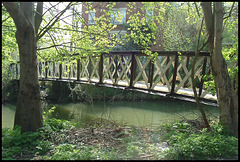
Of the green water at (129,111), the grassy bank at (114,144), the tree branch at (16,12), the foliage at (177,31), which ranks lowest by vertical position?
the green water at (129,111)

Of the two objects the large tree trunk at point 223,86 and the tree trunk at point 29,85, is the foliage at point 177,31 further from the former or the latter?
the tree trunk at point 29,85

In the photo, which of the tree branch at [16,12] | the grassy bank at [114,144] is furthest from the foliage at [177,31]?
the tree branch at [16,12]

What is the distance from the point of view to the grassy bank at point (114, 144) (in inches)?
136

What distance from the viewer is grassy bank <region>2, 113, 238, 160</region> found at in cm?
346

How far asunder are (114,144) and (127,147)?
0.50m

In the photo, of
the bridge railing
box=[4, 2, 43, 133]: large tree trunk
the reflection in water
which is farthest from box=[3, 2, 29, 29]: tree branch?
the reflection in water

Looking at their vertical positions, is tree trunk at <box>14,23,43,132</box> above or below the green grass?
above

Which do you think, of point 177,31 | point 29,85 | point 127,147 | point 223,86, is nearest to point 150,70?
point 223,86

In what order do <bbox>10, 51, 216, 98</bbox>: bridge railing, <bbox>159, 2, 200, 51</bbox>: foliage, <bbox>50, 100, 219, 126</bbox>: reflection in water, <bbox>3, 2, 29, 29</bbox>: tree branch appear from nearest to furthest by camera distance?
1. <bbox>3, 2, 29, 29</bbox>: tree branch
2. <bbox>10, 51, 216, 98</bbox>: bridge railing
3. <bbox>50, 100, 219, 126</bbox>: reflection in water
4. <bbox>159, 2, 200, 51</bbox>: foliage

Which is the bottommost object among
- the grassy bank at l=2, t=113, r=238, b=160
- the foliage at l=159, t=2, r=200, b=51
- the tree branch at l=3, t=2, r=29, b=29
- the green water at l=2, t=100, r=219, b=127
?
the green water at l=2, t=100, r=219, b=127

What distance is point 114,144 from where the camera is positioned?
429 centimetres

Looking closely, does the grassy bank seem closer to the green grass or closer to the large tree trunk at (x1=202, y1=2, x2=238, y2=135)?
the green grass

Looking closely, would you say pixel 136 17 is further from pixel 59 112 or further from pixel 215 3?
pixel 59 112

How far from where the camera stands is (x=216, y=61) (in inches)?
185
